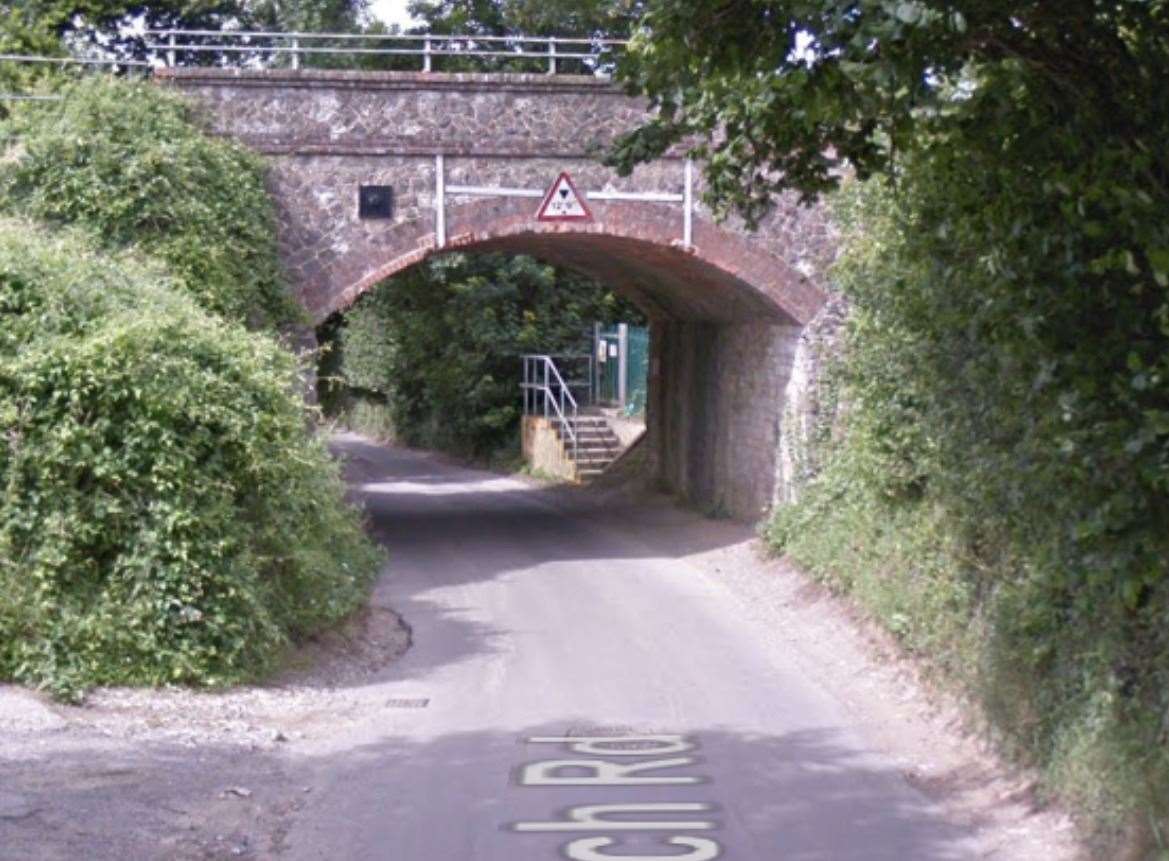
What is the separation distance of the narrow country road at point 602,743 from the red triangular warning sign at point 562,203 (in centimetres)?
399

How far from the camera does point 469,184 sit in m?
19.8

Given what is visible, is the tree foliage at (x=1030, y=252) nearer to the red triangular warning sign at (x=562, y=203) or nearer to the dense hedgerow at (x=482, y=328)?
the red triangular warning sign at (x=562, y=203)

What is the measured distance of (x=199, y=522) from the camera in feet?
40.8

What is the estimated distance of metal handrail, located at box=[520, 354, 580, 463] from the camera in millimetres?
32625

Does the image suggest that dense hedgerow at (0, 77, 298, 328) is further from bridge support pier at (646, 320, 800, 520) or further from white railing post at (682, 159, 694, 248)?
bridge support pier at (646, 320, 800, 520)

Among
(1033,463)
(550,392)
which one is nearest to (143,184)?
(1033,463)

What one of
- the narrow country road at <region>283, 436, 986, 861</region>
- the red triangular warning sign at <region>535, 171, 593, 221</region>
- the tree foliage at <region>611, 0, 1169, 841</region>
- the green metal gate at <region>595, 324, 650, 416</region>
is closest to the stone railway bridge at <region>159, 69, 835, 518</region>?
the red triangular warning sign at <region>535, 171, 593, 221</region>

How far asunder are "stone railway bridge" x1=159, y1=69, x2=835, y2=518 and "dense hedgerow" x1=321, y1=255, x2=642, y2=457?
15.0 meters

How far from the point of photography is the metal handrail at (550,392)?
32.6 meters

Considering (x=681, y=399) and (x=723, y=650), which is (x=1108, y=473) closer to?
(x=723, y=650)

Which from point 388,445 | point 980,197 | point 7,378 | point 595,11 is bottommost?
point 388,445

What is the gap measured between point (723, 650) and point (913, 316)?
149 inches

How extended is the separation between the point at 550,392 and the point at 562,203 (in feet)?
46.4

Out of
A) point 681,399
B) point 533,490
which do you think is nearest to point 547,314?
point 533,490
